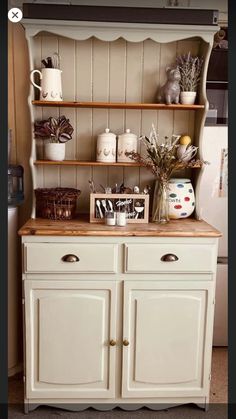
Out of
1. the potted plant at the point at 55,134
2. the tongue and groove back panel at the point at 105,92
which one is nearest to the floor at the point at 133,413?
the tongue and groove back panel at the point at 105,92

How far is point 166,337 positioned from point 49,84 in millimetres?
1344

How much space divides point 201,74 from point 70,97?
69 cm

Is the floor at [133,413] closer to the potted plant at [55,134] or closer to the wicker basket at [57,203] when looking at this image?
the wicker basket at [57,203]

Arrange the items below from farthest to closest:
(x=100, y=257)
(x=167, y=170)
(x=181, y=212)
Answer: (x=181, y=212) < (x=167, y=170) < (x=100, y=257)

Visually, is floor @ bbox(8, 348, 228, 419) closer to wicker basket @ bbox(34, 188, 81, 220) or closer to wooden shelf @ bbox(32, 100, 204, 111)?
wicker basket @ bbox(34, 188, 81, 220)

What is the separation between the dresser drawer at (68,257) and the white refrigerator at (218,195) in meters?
0.87

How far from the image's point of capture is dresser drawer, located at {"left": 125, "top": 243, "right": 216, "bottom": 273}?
1851 mm

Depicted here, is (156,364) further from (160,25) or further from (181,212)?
(160,25)

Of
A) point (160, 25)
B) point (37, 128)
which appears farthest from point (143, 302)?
point (160, 25)

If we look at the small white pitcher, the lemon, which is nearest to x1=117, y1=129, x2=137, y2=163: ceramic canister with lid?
the lemon

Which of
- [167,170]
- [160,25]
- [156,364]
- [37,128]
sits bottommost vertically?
[156,364]

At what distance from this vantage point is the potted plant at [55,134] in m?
2.04

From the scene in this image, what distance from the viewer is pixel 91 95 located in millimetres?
2191

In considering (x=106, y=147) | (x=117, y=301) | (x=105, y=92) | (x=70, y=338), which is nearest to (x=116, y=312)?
(x=117, y=301)
